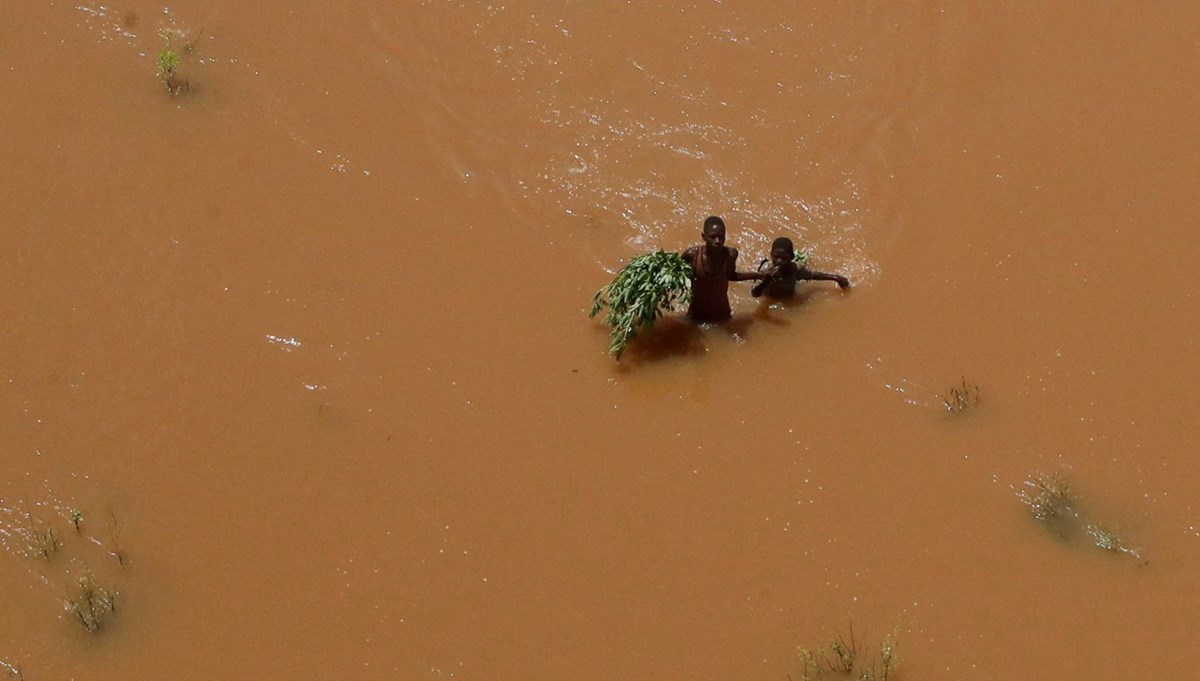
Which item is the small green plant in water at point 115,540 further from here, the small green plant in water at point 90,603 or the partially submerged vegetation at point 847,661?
the partially submerged vegetation at point 847,661

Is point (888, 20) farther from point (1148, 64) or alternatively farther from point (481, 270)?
point (481, 270)

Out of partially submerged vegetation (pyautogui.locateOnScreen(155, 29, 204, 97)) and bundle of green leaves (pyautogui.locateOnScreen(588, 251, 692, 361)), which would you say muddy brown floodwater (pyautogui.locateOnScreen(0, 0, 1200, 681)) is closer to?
partially submerged vegetation (pyautogui.locateOnScreen(155, 29, 204, 97))

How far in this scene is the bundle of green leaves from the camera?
311 inches

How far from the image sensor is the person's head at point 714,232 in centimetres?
788

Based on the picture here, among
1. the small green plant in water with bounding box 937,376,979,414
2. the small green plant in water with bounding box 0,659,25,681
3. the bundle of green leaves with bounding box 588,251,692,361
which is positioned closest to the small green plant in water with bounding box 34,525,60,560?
the small green plant in water with bounding box 0,659,25,681

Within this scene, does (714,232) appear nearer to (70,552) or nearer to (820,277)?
(820,277)

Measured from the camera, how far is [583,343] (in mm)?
8211

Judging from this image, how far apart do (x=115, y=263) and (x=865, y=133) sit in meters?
4.69

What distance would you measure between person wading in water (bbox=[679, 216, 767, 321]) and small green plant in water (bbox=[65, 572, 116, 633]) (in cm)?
344

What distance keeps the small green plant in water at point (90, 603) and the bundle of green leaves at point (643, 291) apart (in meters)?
2.89

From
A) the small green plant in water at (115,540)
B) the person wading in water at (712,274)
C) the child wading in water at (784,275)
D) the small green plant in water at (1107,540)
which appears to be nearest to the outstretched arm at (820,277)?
the child wading in water at (784,275)

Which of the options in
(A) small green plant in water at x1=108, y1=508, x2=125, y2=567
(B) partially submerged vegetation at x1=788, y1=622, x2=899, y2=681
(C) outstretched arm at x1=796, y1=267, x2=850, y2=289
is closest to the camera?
(B) partially submerged vegetation at x1=788, y1=622, x2=899, y2=681

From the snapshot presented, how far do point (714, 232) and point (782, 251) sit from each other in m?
0.50

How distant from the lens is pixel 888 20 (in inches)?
395
